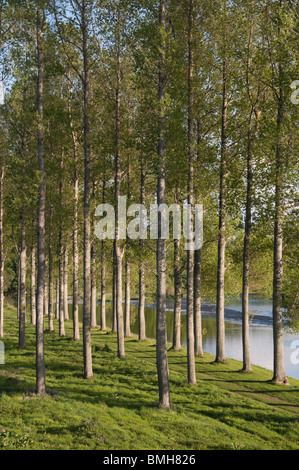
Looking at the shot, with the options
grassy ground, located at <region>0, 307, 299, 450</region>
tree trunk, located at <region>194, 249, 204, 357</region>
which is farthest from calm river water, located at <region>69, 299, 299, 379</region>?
grassy ground, located at <region>0, 307, 299, 450</region>

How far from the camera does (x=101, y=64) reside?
19938mm

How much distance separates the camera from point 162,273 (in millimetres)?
14438

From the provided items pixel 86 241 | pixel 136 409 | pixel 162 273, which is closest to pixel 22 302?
pixel 86 241

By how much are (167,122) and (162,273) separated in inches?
241

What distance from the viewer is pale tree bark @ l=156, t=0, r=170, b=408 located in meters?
13.8

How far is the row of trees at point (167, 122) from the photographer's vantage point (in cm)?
1486

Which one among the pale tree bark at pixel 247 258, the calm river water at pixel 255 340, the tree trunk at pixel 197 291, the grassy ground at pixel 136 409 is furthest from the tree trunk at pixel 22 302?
the pale tree bark at pixel 247 258

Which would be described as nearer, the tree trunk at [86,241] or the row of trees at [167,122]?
the row of trees at [167,122]

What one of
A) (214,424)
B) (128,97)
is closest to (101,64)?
(128,97)

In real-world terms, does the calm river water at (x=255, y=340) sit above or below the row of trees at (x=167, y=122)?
below

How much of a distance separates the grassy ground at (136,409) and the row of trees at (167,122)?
3.68 ft

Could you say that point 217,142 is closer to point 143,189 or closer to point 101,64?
point 143,189

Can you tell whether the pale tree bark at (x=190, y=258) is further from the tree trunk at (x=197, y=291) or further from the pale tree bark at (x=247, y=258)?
the tree trunk at (x=197, y=291)

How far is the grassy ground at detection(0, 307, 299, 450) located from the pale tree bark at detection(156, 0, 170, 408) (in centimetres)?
91
